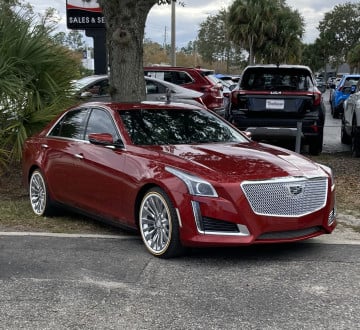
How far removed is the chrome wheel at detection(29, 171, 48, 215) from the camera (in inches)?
291

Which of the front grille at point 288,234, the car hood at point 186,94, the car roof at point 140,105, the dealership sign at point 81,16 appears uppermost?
the dealership sign at point 81,16

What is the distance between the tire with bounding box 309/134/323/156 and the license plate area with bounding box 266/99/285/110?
963mm

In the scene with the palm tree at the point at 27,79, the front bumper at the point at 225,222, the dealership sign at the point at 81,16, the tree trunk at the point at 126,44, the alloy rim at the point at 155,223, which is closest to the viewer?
the front bumper at the point at 225,222

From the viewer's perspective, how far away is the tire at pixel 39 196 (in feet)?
24.1

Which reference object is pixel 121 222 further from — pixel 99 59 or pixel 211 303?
pixel 99 59

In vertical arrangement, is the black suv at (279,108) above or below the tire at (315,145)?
above

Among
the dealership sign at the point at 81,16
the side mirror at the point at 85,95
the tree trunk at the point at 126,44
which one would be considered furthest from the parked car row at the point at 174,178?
the dealership sign at the point at 81,16

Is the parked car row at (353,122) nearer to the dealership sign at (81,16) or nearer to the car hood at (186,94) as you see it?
the car hood at (186,94)

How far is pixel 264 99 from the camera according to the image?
11.0 m

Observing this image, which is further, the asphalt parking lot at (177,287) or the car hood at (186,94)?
the car hood at (186,94)

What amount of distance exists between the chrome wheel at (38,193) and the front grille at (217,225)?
2879mm

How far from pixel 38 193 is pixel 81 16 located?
8314 mm

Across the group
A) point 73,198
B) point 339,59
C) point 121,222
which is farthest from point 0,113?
point 339,59

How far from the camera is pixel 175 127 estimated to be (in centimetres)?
656
